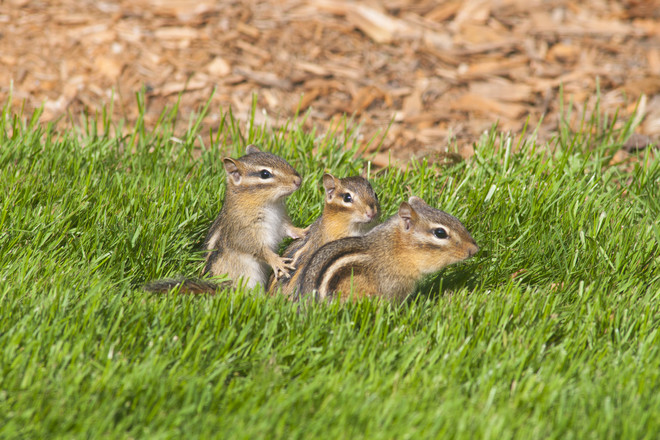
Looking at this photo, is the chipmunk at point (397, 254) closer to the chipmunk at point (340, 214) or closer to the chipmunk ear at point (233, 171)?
the chipmunk at point (340, 214)

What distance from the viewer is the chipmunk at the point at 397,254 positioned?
5.09m

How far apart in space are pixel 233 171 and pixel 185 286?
1203 millimetres

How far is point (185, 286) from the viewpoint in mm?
5023

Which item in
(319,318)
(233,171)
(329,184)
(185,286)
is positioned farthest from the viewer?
(233,171)

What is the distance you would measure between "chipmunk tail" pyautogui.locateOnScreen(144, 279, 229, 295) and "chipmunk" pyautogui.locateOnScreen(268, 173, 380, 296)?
574 mm

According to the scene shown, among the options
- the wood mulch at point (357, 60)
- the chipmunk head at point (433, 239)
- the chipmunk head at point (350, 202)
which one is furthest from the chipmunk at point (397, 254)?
the wood mulch at point (357, 60)

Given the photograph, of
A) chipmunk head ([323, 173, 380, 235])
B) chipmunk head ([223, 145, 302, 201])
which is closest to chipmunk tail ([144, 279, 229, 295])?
chipmunk head ([223, 145, 302, 201])

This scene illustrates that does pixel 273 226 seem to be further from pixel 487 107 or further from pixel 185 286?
pixel 487 107

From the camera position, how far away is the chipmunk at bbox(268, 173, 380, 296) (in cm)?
567

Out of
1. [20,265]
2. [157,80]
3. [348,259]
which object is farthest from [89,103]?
[348,259]

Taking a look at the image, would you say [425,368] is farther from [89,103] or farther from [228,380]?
[89,103]

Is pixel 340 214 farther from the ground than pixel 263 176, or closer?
closer

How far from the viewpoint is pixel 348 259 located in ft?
16.8

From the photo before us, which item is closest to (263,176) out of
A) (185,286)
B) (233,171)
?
(233,171)
